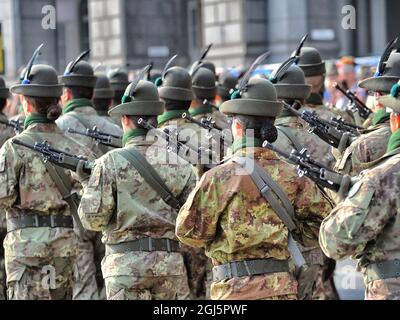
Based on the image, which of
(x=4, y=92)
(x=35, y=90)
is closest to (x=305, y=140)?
(x=35, y=90)

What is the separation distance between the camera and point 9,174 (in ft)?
29.4

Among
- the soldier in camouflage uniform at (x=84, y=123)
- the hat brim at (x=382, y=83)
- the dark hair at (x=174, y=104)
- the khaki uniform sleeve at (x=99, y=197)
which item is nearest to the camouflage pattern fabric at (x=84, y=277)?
the soldier in camouflage uniform at (x=84, y=123)

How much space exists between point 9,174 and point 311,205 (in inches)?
110

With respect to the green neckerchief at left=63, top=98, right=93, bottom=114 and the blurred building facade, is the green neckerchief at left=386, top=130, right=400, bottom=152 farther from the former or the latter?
the blurred building facade

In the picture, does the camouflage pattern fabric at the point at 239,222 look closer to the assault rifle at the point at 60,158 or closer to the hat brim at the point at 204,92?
the assault rifle at the point at 60,158

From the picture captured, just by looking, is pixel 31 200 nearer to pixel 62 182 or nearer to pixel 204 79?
pixel 62 182

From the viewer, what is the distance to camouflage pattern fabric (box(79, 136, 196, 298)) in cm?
812

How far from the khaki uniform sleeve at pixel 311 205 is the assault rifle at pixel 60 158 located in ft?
6.59

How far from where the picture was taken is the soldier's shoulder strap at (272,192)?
686 centimetres

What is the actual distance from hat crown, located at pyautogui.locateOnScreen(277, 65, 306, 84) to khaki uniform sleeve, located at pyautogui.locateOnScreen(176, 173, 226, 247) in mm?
2813

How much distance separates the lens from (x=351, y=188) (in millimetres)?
6391
